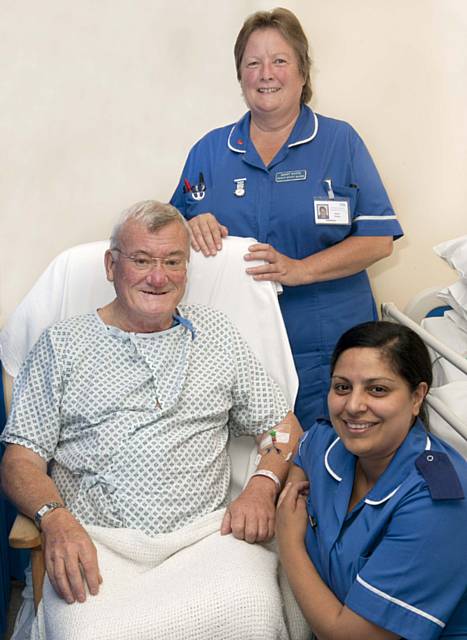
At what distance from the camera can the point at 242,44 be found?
2615mm

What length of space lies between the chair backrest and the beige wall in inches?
24.5

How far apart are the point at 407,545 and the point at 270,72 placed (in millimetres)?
1573

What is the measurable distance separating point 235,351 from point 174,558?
2.01 ft

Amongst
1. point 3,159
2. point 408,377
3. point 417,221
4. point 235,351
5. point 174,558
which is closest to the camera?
point 408,377

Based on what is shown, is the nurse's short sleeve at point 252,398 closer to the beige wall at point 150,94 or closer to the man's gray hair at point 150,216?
the man's gray hair at point 150,216

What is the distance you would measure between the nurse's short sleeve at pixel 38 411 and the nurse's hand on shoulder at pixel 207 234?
0.54 metres

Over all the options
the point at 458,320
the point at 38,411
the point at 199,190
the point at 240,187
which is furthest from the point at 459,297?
the point at 38,411

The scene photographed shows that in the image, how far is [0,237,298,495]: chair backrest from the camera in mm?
2389

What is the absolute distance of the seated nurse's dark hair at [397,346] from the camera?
1689 millimetres

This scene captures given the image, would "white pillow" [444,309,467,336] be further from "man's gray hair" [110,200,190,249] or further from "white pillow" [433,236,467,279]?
"man's gray hair" [110,200,190,249]

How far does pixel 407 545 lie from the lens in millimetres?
1551

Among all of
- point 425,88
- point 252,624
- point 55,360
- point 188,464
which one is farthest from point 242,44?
point 252,624

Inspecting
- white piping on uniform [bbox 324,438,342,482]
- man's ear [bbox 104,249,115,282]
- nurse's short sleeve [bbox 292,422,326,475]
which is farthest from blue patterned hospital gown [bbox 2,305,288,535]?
white piping on uniform [bbox 324,438,342,482]

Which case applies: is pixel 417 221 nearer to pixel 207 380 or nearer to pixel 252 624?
pixel 207 380
